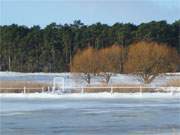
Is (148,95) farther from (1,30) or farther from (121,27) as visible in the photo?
(1,30)

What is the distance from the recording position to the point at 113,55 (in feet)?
214

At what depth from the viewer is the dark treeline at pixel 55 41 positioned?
9744cm

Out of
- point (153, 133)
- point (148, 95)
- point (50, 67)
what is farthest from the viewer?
point (50, 67)

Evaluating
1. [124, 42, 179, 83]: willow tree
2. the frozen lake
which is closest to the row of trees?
[124, 42, 179, 83]: willow tree

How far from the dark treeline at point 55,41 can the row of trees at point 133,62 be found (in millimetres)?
31539

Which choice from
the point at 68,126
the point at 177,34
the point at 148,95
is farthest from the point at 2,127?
the point at 177,34

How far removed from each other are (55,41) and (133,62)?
51222 millimetres

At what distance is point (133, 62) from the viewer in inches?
2147

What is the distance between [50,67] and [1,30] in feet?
42.1

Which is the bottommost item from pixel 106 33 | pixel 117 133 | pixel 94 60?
pixel 117 133

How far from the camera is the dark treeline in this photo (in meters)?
97.4

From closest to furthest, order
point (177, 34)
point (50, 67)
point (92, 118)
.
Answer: point (92, 118), point (177, 34), point (50, 67)

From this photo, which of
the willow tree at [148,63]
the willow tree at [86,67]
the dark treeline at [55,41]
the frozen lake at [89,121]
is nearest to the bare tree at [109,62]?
the willow tree at [86,67]

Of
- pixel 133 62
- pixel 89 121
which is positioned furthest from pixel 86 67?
pixel 89 121
